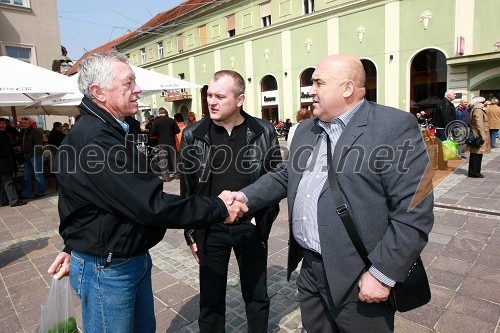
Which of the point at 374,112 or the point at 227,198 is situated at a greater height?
the point at 374,112

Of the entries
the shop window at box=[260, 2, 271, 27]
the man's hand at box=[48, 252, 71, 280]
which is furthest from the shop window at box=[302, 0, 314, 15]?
the man's hand at box=[48, 252, 71, 280]

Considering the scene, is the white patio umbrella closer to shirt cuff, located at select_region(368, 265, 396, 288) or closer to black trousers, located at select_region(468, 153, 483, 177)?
black trousers, located at select_region(468, 153, 483, 177)

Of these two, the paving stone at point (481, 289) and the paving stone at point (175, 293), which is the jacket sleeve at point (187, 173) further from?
the paving stone at point (481, 289)

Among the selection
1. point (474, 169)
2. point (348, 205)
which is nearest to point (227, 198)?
point (348, 205)

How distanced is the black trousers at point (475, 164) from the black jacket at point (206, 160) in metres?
7.08

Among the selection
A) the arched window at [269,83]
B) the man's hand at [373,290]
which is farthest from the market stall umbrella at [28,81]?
the arched window at [269,83]

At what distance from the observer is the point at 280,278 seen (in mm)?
3574

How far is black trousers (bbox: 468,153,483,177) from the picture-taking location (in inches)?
303

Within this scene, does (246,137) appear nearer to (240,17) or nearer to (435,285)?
(435,285)

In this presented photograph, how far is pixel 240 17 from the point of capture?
24484mm

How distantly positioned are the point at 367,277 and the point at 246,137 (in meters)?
1.29

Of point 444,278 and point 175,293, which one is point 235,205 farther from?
point 444,278

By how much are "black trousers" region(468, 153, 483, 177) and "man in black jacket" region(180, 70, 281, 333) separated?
23.3 ft

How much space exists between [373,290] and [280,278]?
6.89 ft
